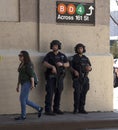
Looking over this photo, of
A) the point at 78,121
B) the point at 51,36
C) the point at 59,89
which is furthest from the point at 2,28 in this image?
the point at 78,121

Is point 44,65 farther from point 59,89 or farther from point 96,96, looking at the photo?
point 96,96

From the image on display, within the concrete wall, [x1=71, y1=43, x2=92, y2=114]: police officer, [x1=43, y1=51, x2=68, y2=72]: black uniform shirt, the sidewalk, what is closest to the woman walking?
the sidewalk

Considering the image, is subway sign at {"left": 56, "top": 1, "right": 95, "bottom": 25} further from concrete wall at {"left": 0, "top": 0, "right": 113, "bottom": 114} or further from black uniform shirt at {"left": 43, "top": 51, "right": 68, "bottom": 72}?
black uniform shirt at {"left": 43, "top": 51, "right": 68, "bottom": 72}

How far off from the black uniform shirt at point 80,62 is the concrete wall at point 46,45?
47cm

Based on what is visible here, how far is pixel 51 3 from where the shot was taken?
12.7 m

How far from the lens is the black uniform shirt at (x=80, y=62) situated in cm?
1251

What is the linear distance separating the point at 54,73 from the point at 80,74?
818 mm

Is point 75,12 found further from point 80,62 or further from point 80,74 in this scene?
point 80,74

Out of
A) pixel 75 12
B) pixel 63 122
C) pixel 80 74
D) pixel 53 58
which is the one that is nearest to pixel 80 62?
pixel 80 74

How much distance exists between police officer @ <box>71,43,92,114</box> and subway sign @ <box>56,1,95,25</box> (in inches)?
37.5

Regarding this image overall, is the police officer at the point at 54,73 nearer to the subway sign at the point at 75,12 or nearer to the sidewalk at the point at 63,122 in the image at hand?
the sidewalk at the point at 63,122

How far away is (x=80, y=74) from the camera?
12.5 m

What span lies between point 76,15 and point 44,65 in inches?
75.0

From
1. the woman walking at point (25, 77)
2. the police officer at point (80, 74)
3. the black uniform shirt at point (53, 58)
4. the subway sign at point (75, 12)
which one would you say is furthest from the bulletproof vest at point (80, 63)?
the woman walking at point (25, 77)
